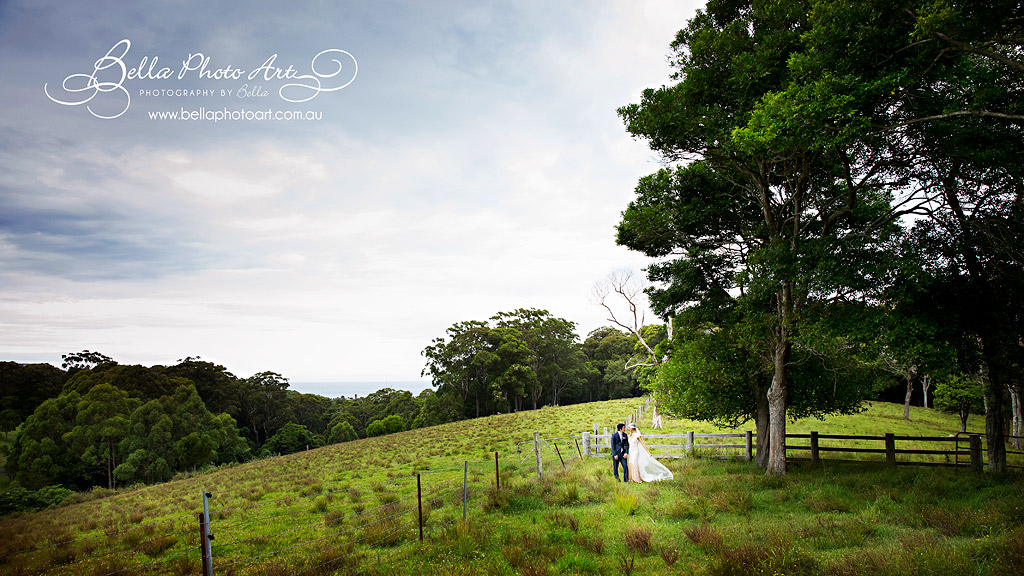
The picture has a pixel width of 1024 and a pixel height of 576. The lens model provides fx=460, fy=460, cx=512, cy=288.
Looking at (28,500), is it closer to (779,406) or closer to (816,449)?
(779,406)

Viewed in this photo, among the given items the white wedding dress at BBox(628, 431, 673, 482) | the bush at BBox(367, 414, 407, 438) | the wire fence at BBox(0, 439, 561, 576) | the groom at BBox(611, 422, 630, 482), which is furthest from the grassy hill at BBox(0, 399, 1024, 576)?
the bush at BBox(367, 414, 407, 438)

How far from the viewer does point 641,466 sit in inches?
584

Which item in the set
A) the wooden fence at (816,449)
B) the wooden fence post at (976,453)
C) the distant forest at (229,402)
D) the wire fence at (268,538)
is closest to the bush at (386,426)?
the distant forest at (229,402)

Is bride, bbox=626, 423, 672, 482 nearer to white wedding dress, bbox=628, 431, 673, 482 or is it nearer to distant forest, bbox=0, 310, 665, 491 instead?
white wedding dress, bbox=628, 431, 673, 482

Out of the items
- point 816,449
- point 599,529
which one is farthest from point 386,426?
point 599,529

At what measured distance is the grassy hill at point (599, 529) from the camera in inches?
270

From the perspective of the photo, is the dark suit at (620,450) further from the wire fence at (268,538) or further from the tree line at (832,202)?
the wire fence at (268,538)

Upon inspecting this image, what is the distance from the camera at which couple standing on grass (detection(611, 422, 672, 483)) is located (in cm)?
1472

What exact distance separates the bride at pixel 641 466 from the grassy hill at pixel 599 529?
0.51 metres

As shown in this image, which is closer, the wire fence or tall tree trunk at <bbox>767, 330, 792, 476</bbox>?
the wire fence

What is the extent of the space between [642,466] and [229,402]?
72951 mm

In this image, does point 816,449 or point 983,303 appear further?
point 816,449

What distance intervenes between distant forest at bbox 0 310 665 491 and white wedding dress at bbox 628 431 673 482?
19002mm

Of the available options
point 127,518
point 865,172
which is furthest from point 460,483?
point 865,172
